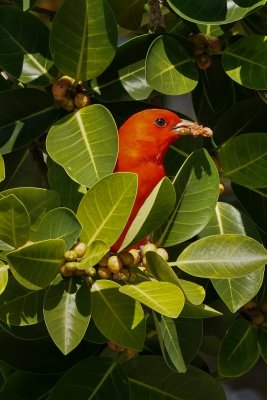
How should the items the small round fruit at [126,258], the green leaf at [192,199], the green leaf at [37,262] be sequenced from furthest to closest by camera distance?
the green leaf at [192,199]
the small round fruit at [126,258]
the green leaf at [37,262]

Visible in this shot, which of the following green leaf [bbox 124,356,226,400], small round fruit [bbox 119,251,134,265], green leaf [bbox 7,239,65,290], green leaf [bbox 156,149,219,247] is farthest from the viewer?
green leaf [bbox 124,356,226,400]

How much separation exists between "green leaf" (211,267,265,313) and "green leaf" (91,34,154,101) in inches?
12.4

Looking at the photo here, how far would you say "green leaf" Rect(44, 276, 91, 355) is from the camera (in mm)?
1228

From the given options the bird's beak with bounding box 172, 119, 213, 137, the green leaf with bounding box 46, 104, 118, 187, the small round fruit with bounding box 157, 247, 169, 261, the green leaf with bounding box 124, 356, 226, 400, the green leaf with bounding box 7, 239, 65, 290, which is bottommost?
the green leaf with bounding box 124, 356, 226, 400

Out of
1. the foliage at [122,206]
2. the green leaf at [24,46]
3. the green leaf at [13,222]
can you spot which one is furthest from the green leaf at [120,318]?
the green leaf at [24,46]

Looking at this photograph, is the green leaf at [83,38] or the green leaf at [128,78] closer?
the green leaf at [83,38]

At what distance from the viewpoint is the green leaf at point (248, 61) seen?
A: 4.91ft

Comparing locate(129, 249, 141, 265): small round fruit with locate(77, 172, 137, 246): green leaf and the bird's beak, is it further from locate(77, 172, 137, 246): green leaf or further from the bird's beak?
the bird's beak

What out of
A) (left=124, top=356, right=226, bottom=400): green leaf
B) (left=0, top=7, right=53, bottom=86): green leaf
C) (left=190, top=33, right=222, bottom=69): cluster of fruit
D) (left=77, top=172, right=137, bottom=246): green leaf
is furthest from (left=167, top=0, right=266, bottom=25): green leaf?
(left=124, top=356, right=226, bottom=400): green leaf

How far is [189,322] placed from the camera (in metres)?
1.46

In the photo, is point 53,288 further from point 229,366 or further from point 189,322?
point 229,366

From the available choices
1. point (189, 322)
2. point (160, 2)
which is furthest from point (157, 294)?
point (160, 2)

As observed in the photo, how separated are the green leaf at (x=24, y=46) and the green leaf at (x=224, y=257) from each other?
14.7 inches

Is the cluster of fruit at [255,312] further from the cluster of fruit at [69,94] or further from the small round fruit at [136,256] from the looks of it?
the cluster of fruit at [69,94]
